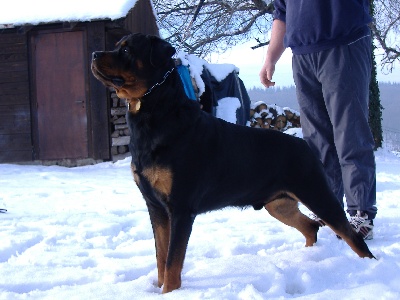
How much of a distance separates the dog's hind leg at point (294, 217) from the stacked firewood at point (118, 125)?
659cm

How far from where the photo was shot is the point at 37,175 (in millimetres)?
7484

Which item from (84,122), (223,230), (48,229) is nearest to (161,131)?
(223,230)

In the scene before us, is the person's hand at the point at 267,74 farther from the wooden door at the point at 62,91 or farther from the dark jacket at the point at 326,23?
the wooden door at the point at 62,91

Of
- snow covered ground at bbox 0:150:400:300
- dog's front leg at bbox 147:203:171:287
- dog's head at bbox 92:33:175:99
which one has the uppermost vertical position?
dog's head at bbox 92:33:175:99

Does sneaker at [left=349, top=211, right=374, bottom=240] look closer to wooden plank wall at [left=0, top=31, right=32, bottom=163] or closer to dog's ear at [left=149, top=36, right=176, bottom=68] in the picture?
dog's ear at [left=149, top=36, right=176, bottom=68]

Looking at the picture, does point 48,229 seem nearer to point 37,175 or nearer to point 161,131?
point 161,131

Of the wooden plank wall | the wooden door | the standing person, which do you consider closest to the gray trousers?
the standing person

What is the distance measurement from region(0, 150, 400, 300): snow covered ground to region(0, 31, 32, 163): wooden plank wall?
5.31 m

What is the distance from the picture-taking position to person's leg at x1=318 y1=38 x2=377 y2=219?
123 inches

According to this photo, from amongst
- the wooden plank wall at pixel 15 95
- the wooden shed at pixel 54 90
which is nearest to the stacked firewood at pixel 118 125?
the wooden shed at pixel 54 90

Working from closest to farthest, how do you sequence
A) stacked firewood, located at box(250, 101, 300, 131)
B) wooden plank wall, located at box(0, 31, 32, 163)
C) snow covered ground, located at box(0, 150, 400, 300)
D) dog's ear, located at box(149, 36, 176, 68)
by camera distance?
snow covered ground, located at box(0, 150, 400, 300) < dog's ear, located at box(149, 36, 176, 68) < wooden plank wall, located at box(0, 31, 32, 163) < stacked firewood, located at box(250, 101, 300, 131)

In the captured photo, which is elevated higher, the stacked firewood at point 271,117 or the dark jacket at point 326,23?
the dark jacket at point 326,23

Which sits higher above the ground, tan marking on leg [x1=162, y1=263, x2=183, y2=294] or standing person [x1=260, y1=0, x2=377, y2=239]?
standing person [x1=260, y1=0, x2=377, y2=239]

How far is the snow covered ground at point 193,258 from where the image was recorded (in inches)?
88.1
